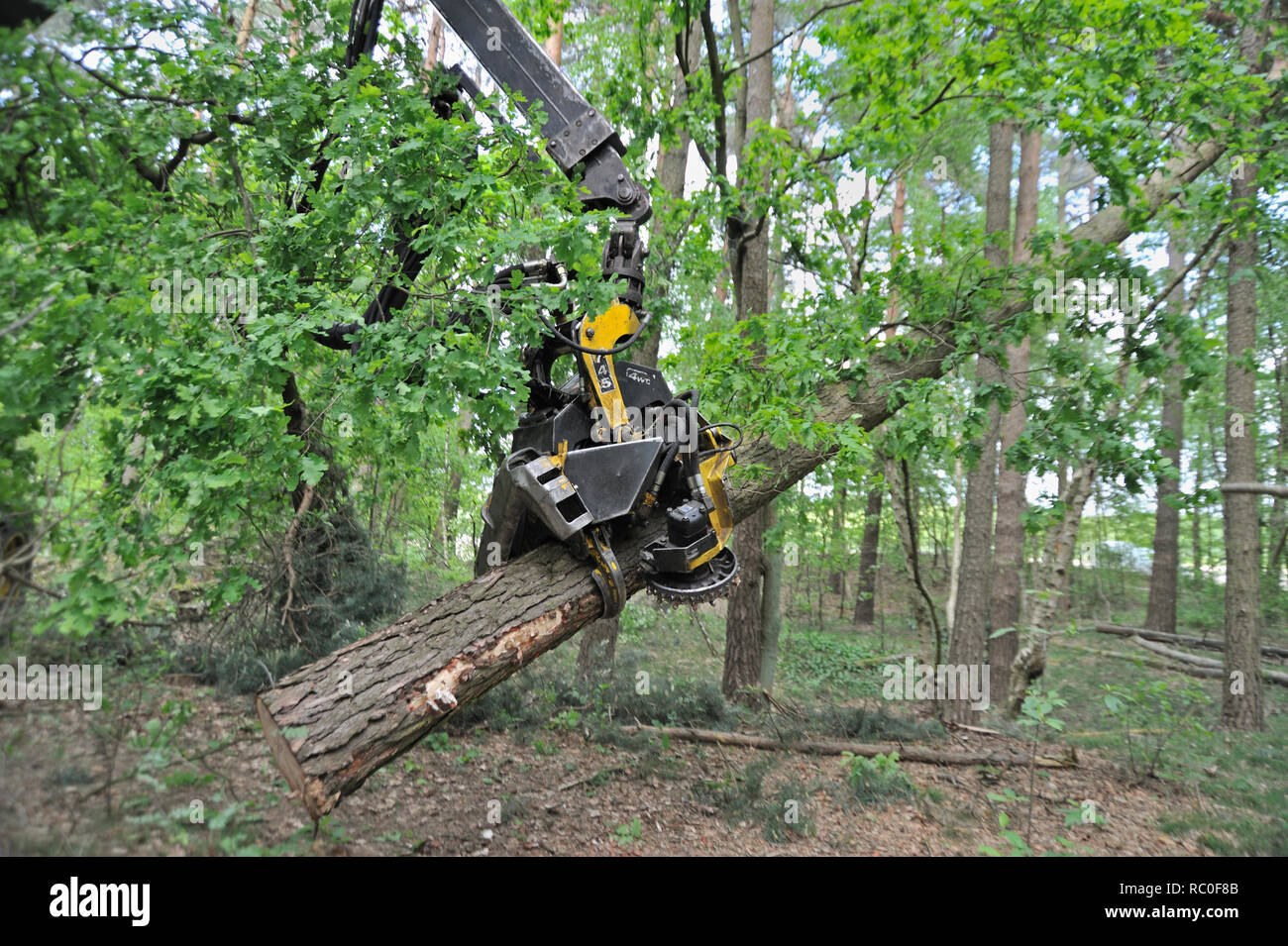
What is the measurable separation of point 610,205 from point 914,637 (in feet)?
42.2

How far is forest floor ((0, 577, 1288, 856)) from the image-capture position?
2.79 meters

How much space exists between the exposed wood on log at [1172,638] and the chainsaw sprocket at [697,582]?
40.7 ft

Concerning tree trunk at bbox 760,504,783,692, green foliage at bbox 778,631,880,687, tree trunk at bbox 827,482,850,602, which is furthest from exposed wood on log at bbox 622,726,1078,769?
green foliage at bbox 778,631,880,687

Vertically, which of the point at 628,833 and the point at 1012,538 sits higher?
the point at 1012,538

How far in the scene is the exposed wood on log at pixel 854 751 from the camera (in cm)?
611

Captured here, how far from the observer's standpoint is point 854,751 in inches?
244

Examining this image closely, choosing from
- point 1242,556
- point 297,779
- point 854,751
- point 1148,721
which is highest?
point 1242,556

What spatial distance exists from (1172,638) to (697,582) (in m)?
14.0

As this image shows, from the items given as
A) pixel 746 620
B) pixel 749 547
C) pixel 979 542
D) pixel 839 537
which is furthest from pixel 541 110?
pixel 839 537

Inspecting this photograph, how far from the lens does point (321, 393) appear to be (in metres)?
4.36

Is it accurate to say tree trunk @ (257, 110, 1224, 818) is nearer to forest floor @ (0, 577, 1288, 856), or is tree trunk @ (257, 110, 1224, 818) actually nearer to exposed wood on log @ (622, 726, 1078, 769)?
forest floor @ (0, 577, 1288, 856)

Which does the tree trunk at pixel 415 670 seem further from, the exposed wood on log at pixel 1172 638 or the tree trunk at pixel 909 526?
the exposed wood on log at pixel 1172 638

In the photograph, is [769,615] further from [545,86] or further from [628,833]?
[545,86]
